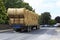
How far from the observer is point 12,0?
67.6 meters

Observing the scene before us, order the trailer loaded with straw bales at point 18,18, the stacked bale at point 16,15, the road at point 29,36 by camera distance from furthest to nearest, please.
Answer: the stacked bale at point 16,15 → the trailer loaded with straw bales at point 18,18 → the road at point 29,36

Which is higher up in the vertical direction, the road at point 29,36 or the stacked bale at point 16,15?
the stacked bale at point 16,15

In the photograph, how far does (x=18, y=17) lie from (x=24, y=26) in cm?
169

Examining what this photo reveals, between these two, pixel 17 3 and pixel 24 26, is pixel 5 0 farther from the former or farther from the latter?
pixel 24 26

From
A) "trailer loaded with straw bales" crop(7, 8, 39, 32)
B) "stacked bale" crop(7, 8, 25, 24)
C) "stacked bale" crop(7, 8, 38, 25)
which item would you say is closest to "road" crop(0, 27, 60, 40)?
"trailer loaded with straw bales" crop(7, 8, 39, 32)

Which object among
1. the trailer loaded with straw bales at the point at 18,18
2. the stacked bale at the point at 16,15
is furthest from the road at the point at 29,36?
the stacked bale at the point at 16,15

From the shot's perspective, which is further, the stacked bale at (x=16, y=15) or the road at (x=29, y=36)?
the stacked bale at (x=16, y=15)

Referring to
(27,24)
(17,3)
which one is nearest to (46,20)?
(17,3)

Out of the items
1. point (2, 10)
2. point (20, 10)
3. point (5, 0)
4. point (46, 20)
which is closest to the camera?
point (20, 10)

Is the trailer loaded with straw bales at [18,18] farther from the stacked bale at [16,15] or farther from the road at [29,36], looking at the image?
the road at [29,36]

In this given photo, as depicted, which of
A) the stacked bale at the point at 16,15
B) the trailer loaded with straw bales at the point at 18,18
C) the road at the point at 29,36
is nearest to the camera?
the road at the point at 29,36

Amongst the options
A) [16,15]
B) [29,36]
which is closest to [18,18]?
[16,15]

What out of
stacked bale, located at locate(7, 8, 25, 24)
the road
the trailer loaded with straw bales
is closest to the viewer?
the road

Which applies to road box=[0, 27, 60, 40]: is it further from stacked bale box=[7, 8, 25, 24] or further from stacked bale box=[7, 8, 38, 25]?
stacked bale box=[7, 8, 25, 24]
